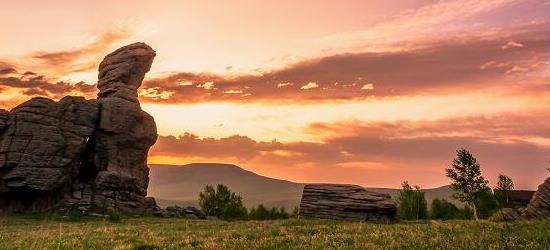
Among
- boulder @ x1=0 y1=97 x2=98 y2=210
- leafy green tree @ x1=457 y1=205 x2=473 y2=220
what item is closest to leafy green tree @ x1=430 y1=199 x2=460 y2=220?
leafy green tree @ x1=457 y1=205 x2=473 y2=220

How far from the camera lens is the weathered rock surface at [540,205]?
36531mm

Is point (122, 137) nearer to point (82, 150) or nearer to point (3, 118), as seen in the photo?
point (82, 150)

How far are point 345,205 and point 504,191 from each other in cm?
7851

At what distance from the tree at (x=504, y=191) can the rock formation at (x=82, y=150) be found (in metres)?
77.6

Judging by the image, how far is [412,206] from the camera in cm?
9681

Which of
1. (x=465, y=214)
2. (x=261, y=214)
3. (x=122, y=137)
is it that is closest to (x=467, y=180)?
(x=465, y=214)

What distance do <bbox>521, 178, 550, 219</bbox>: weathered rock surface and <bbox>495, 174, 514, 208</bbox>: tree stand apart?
65133mm

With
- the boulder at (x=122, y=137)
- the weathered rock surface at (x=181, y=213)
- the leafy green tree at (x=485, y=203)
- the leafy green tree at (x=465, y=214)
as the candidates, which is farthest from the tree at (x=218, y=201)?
the leafy green tree at (x=485, y=203)

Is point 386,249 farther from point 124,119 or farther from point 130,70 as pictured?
point 130,70

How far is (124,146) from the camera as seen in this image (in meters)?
98.4

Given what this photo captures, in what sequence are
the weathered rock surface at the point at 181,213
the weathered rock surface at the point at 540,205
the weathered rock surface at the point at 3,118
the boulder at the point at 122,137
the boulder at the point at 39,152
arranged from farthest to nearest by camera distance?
the boulder at the point at 122,137 → the weathered rock surface at the point at 181,213 → the weathered rock surface at the point at 3,118 → the boulder at the point at 39,152 → the weathered rock surface at the point at 540,205

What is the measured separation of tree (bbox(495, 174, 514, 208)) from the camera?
3904 inches

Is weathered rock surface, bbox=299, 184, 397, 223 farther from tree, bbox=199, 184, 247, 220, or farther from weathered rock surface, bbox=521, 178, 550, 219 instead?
tree, bbox=199, 184, 247, 220

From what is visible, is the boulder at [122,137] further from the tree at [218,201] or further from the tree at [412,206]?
the tree at [412,206]
